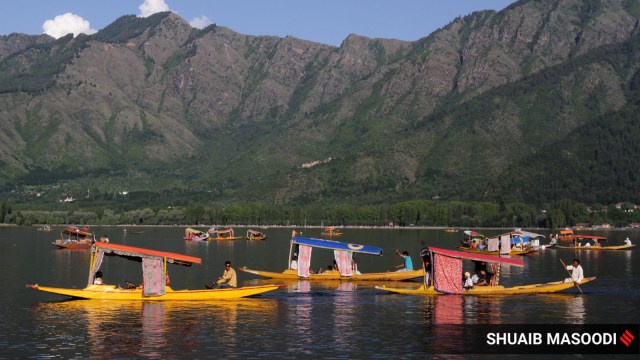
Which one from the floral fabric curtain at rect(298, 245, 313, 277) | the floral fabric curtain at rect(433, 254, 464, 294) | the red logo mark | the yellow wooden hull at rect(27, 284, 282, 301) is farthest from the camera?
the floral fabric curtain at rect(298, 245, 313, 277)

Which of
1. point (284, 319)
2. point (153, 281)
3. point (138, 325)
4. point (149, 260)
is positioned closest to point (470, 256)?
point (284, 319)

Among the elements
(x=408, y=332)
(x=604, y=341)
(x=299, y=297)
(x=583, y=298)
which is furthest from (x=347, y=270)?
(x=604, y=341)

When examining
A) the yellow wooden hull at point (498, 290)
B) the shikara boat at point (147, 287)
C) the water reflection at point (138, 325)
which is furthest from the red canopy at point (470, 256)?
the shikara boat at point (147, 287)

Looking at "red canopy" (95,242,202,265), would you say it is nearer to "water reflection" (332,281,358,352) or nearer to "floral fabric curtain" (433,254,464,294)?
"water reflection" (332,281,358,352)

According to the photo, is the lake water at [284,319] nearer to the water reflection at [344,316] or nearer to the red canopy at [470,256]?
the water reflection at [344,316]

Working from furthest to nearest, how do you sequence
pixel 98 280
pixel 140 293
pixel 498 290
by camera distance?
pixel 498 290 < pixel 98 280 < pixel 140 293

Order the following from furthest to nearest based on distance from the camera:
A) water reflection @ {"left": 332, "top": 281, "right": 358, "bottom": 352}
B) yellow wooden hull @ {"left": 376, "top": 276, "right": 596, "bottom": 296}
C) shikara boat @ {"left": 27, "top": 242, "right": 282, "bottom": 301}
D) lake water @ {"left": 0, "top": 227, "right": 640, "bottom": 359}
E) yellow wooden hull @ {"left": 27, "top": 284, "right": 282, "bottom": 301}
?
yellow wooden hull @ {"left": 376, "top": 276, "right": 596, "bottom": 296}, yellow wooden hull @ {"left": 27, "top": 284, "right": 282, "bottom": 301}, shikara boat @ {"left": 27, "top": 242, "right": 282, "bottom": 301}, water reflection @ {"left": 332, "top": 281, "right": 358, "bottom": 352}, lake water @ {"left": 0, "top": 227, "right": 640, "bottom": 359}

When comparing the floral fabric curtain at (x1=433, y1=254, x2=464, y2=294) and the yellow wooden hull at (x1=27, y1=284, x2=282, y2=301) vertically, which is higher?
the floral fabric curtain at (x1=433, y1=254, x2=464, y2=294)

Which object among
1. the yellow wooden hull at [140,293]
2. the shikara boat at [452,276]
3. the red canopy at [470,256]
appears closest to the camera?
the yellow wooden hull at [140,293]

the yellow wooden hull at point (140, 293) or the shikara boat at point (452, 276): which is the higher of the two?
the shikara boat at point (452, 276)

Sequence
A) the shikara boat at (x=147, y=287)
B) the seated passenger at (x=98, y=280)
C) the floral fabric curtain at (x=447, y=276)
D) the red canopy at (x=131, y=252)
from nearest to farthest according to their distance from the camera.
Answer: the shikara boat at (x=147, y=287)
the red canopy at (x=131, y=252)
the seated passenger at (x=98, y=280)
the floral fabric curtain at (x=447, y=276)

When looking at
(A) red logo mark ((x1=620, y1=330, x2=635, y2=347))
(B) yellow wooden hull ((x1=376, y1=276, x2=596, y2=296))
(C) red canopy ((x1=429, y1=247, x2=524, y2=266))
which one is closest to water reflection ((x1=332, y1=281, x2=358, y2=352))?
(B) yellow wooden hull ((x1=376, y1=276, x2=596, y2=296))

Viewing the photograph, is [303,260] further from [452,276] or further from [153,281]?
[153,281]

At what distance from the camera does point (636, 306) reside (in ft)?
272
